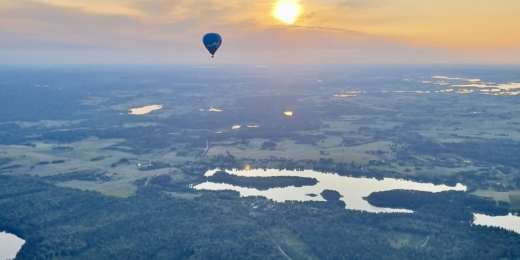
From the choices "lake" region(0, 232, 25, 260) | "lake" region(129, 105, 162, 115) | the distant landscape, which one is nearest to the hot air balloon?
the distant landscape

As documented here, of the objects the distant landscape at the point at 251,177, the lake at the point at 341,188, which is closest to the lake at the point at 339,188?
the lake at the point at 341,188

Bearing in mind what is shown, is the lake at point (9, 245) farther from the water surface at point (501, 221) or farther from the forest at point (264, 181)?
the water surface at point (501, 221)

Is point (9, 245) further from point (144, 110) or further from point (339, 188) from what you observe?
point (144, 110)

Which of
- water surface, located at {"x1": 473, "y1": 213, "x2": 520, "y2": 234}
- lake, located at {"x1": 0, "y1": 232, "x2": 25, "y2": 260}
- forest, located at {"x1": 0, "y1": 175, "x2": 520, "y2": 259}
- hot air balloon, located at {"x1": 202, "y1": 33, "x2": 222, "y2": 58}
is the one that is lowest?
lake, located at {"x1": 0, "y1": 232, "x2": 25, "y2": 260}

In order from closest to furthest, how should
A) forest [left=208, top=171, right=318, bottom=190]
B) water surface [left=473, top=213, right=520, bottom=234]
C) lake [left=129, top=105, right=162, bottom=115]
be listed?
water surface [left=473, top=213, right=520, bottom=234] < forest [left=208, top=171, right=318, bottom=190] < lake [left=129, top=105, right=162, bottom=115]

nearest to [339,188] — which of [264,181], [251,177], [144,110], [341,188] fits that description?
[341,188]

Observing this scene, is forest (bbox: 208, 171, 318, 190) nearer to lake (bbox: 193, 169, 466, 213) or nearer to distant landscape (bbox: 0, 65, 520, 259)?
distant landscape (bbox: 0, 65, 520, 259)

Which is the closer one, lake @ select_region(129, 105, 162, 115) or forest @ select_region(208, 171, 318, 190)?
forest @ select_region(208, 171, 318, 190)
